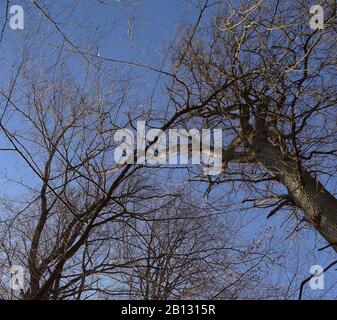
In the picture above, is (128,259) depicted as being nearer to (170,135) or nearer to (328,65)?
(170,135)

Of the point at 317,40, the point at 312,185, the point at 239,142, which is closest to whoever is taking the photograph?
the point at 317,40

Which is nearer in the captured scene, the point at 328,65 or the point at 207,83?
the point at 328,65

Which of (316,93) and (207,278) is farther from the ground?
(316,93)

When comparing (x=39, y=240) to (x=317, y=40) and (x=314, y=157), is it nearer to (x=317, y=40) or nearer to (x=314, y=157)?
(x=314, y=157)

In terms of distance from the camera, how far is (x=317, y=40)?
126 inches

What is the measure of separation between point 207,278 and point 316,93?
5.80 ft

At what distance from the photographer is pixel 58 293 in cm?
360
